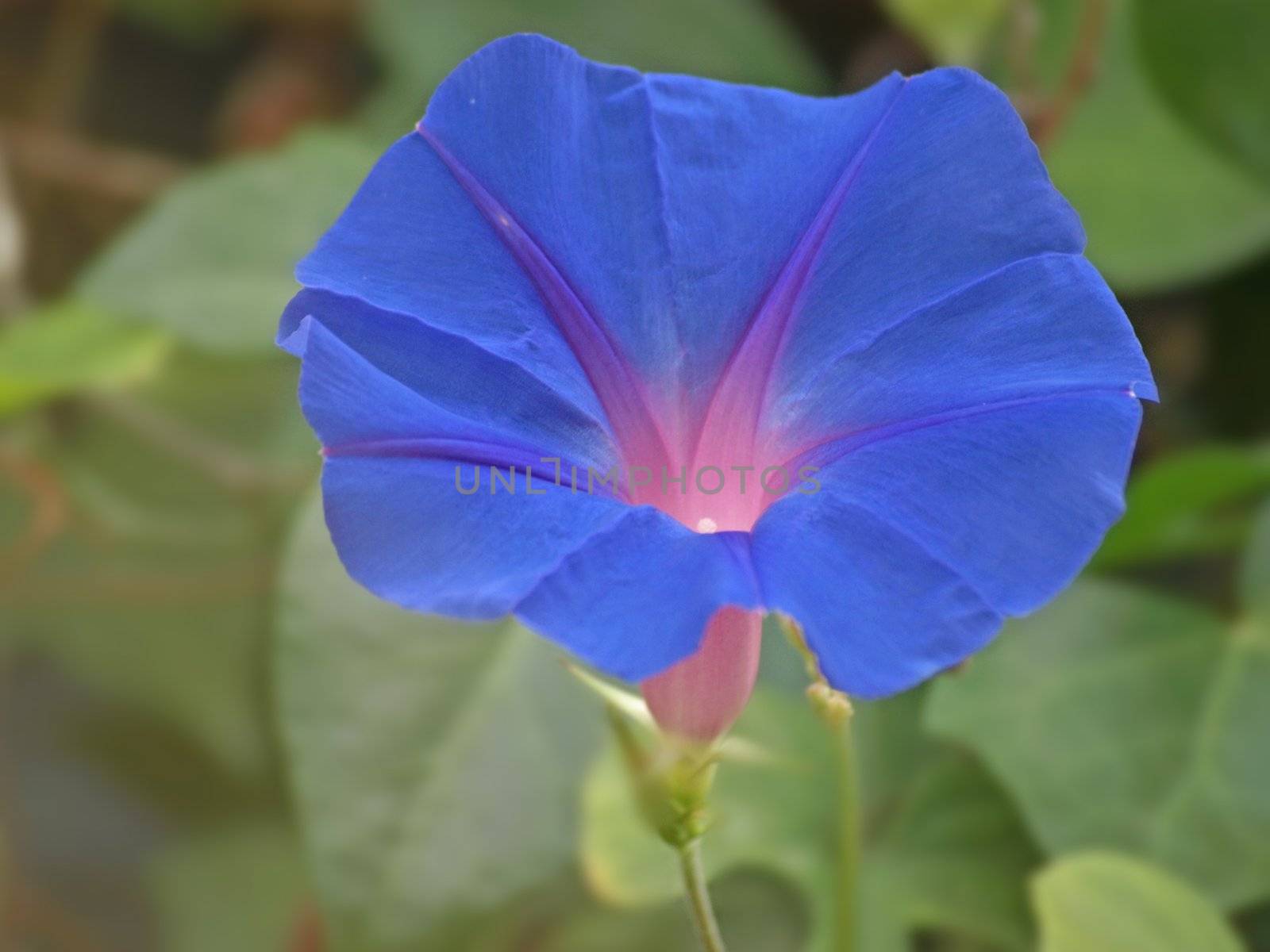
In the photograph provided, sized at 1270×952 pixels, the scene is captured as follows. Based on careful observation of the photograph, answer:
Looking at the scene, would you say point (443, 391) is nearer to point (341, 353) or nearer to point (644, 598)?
point (341, 353)

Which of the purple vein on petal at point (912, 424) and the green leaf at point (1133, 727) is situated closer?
the purple vein on petal at point (912, 424)

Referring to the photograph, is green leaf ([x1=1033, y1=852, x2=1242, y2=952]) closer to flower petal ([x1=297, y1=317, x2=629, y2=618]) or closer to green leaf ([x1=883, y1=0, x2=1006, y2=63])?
flower petal ([x1=297, y1=317, x2=629, y2=618])

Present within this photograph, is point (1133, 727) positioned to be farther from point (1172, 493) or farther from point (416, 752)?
point (416, 752)

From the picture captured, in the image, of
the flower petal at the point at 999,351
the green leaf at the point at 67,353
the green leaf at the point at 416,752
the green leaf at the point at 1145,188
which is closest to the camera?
the flower petal at the point at 999,351

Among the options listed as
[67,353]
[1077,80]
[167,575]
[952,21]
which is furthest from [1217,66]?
[167,575]

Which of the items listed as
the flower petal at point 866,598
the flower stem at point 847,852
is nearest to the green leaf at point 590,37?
the flower stem at point 847,852

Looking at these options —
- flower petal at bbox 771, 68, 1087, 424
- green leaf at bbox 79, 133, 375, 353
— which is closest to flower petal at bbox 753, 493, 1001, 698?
flower petal at bbox 771, 68, 1087, 424

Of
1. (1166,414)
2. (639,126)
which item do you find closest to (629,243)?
(639,126)

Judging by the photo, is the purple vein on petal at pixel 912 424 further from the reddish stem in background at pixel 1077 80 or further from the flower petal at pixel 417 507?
the reddish stem in background at pixel 1077 80
